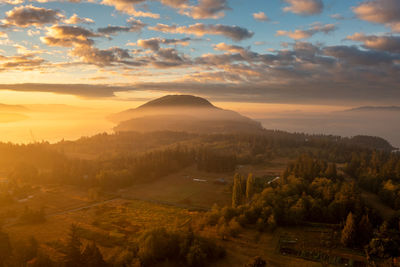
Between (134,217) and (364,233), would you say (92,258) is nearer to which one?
(134,217)

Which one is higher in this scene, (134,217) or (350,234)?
(350,234)

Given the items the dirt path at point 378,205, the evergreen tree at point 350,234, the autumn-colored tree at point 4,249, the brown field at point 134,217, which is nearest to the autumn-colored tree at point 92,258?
the brown field at point 134,217

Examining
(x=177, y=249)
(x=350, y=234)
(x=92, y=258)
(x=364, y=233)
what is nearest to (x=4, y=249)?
(x=92, y=258)

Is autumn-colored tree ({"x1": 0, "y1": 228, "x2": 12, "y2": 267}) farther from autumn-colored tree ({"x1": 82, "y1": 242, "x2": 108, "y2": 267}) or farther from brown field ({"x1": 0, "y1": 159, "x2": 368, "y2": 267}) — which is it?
autumn-colored tree ({"x1": 82, "y1": 242, "x2": 108, "y2": 267})

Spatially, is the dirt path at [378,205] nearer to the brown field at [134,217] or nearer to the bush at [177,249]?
the brown field at [134,217]

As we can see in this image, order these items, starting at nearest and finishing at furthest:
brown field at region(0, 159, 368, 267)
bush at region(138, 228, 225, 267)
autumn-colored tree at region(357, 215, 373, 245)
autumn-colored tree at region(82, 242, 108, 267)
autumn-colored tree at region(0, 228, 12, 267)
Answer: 1. autumn-colored tree at region(82, 242, 108, 267)
2. autumn-colored tree at region(0, 228, 12, 267)
3. bush at region(138, 228, 225, 267)
4. brown field at region(0, 159, 368, 267)
5. autumn-colored tree at region(357, 215, 373, 245)

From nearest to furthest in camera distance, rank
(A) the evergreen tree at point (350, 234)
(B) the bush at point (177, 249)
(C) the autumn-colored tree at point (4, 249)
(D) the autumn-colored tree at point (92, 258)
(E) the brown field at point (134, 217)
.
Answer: (D) the autumn-colored tree at point (92, 258) → (C) the autumn-colored tree at point (4, 249) → (B) the bush at point (177, 249) → (A) the evergreen tree at point (350, 234) → (E) the brown field at point (134, 217)

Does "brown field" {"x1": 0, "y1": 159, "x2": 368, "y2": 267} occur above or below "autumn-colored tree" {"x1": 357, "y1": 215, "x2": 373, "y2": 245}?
below

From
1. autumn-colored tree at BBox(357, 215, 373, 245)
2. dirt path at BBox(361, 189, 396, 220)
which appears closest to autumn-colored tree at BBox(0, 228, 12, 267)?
autumn-colored tree at BBox(357, 215, 373, 245)

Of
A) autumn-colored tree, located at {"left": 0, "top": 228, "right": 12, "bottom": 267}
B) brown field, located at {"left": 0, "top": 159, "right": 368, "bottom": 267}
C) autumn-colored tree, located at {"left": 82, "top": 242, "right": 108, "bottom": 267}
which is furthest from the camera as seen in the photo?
brown field, located at {"left": 0, "top": 159, "right": 368, "bottom": 267}

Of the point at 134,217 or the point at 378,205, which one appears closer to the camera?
the point at 134,217

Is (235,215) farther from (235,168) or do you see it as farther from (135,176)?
(235,168)
